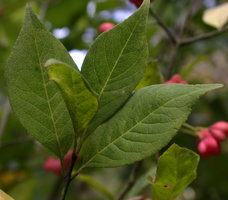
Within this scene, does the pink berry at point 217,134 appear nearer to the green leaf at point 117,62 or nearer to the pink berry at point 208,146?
the pink berry at point 208,146

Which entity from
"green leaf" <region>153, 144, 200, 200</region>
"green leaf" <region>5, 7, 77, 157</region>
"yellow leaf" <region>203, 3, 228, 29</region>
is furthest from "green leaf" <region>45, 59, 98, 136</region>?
"yellow leaf" <region>203, 3, 228, 29</region>

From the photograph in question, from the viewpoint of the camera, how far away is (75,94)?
0.60 meters

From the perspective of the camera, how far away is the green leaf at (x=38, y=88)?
626 millimetres

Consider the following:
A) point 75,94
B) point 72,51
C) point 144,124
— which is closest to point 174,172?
point 144,124

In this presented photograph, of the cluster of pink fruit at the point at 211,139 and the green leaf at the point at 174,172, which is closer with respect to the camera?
the green leaf at the point at 174,172

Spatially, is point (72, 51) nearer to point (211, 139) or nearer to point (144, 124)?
point (211, 139)

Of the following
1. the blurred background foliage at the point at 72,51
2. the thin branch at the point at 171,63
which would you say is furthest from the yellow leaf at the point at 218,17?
the blurred background foliage at the point at 72,51

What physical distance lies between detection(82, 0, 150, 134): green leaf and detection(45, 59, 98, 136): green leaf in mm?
38

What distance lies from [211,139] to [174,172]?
0.35m

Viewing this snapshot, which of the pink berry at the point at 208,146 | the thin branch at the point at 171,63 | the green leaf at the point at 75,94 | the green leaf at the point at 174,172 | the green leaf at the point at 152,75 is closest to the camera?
the green leaf at the point at 75,94

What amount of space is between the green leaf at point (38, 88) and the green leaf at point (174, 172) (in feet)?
0.52

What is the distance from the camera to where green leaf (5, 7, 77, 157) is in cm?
63

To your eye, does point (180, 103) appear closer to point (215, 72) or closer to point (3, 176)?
point (3, 176)

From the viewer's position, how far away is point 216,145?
1008 mm
